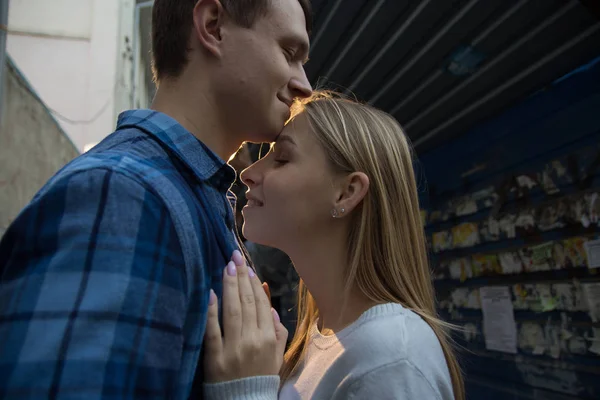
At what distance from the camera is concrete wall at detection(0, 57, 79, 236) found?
10.9 feet

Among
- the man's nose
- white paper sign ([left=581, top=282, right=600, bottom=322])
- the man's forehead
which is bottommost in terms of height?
white paper sign ([left=581, top=282, right=600, bottom=322])

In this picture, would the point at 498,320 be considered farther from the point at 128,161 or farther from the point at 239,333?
the point at 128,161

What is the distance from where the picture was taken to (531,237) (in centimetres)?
376

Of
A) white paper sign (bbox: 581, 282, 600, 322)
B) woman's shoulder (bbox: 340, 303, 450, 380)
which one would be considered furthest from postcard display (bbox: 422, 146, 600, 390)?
woman's shoulder (bbox: 340, 303, 450, 380)

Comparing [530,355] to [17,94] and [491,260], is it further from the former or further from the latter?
[17,94]

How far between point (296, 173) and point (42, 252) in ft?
3.54

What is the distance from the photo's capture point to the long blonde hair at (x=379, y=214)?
67.9 inches

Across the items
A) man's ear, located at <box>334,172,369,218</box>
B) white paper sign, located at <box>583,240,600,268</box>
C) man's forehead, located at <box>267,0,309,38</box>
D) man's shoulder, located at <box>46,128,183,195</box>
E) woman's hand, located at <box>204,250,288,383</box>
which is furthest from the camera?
white paper sign, located at <box>583,240,600,268</box>


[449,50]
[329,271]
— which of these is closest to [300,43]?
[329,271]

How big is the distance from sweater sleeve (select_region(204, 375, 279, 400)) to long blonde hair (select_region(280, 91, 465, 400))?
2.11ft

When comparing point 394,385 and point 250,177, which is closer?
point 394,385

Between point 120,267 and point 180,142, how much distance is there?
0.42m

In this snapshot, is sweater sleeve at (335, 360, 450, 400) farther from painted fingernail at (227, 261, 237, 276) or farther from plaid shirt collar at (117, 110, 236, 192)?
plaid shirt collar at (117, 110, 236, 192)

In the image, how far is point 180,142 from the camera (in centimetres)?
108
